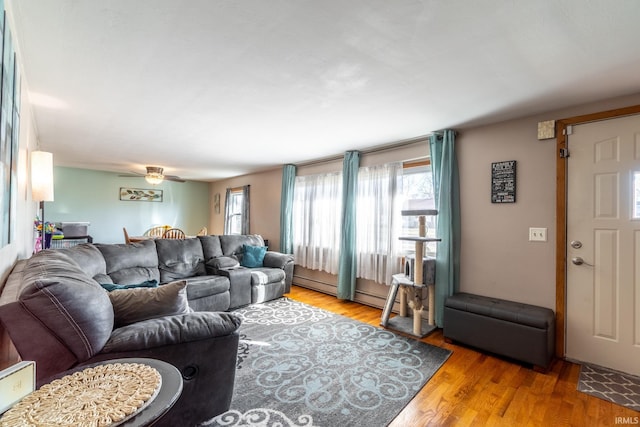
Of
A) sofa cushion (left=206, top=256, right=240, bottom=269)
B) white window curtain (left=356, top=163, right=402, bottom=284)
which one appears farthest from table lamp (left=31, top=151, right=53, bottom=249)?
white window curtain (left=356, top=163, right=402, bottom=284)

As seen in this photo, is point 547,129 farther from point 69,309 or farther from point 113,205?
point 113,205

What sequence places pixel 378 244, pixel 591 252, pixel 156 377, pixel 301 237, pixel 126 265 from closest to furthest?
pixel 156 377, pixel 591 252, pixel 126 265, pixel 378 244, pixel 301 237

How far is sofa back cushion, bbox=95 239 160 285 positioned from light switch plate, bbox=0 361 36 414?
247 cm

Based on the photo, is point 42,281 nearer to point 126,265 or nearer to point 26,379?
point 26,379

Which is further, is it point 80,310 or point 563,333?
point 563,333

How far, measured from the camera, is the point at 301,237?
4.99 m

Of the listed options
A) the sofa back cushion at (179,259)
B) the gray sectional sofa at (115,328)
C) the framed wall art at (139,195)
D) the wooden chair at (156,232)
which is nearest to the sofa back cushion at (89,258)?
the gray sectional sofa at (115,328)

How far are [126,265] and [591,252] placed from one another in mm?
4506

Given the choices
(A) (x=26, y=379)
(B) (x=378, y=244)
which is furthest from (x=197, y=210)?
(A) (x=26, y=379)

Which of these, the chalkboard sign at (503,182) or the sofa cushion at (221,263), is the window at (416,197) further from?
the sofa cushion at (221,263)

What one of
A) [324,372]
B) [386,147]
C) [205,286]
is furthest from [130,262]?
[386,147]

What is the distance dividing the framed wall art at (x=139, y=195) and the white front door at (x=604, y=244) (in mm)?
8067

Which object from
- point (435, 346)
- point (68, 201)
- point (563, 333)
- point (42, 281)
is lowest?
point (435, 346)

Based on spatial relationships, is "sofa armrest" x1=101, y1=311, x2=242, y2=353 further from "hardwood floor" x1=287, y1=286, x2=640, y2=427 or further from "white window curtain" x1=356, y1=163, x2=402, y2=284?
"white window curtain" x1=356, y1=163, x2=402, y2=284
